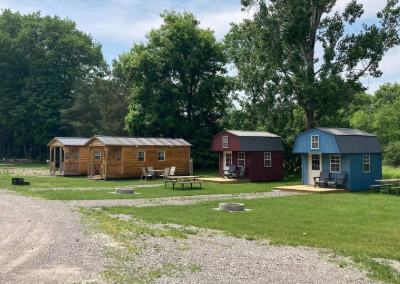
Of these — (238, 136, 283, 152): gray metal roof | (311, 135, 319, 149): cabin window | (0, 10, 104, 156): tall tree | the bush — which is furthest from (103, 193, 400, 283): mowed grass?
(0, 10, 104, 156): tall tree

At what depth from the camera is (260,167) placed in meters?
27.2

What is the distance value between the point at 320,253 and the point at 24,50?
58.1 metres

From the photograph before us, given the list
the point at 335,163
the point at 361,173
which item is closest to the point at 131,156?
the point at 335,163

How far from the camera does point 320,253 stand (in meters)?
7.75

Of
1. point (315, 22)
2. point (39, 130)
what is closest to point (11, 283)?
point (315, 22)

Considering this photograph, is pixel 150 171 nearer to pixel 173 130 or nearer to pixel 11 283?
pixel 173 130

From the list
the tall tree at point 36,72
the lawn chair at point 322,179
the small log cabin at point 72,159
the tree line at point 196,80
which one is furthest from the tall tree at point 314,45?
the tall tree at point 36,72

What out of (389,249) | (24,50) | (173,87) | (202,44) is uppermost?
(24,50)

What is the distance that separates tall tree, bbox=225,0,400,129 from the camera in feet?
91.2

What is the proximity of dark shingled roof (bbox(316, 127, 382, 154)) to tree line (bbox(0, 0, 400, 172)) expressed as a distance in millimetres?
5705

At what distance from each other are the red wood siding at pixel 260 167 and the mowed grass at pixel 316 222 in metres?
9.73

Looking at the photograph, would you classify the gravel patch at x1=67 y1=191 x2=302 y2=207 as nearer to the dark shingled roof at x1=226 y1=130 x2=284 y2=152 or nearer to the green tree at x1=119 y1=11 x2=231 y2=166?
the dark shingled roof at x1=226 y1=130 x2=284 y2=152

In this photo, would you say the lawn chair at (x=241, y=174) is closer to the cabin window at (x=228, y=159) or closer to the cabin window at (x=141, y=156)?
the cabin window at (x=228, y=159)

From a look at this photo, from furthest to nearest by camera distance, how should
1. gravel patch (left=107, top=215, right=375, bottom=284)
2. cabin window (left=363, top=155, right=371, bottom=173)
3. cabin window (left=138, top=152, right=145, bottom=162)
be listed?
cabin window (left=138, top=152, right=145, bottom=162) → cabin window (left=363, top=155, right=371, bottom=173) → gravel patch (left=107, top=215, right=375, bottom=284)
